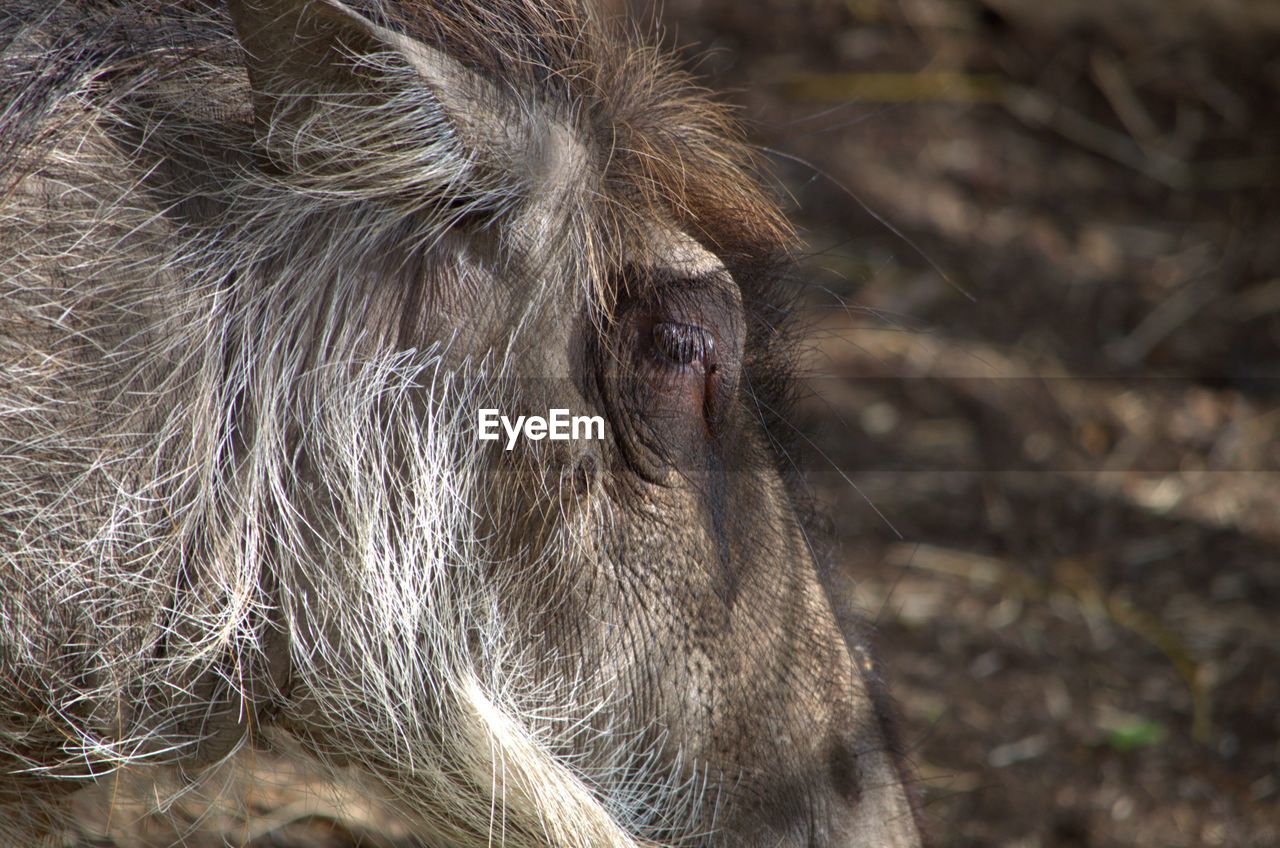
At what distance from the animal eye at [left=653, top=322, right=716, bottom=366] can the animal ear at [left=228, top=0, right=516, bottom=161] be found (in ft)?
1.05

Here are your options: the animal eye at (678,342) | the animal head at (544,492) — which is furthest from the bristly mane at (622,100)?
the animal eye at (678,342)

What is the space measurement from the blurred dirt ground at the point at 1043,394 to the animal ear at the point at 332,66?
66 centimetres

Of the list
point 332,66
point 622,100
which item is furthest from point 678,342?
point 332,66

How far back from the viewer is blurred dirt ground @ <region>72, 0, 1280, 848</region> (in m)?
2.69

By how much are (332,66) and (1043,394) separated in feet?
8.95

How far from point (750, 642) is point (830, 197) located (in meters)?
2.89

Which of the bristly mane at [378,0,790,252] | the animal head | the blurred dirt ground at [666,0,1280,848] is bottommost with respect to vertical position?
the blurred dirt ground at [666,0,1280,848]

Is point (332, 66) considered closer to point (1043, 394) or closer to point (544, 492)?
point (544, 492)

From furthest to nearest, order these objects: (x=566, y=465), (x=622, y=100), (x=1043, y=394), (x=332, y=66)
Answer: (x=1043, y=394)
(x=622, y=100)
(x=566, y=465)
(x=332, y=66)

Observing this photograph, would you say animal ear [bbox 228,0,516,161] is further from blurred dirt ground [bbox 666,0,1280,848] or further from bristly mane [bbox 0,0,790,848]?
blurred dirt ground [bbox 666,0,1280,848]

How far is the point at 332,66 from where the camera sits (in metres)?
1.54

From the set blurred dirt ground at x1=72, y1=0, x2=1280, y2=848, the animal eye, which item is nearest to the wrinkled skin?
the animal eye

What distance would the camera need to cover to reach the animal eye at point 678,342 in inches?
68.1

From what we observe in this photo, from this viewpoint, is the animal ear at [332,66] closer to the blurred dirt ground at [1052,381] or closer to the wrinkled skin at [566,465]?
the wrinkled skin at [566,465]
